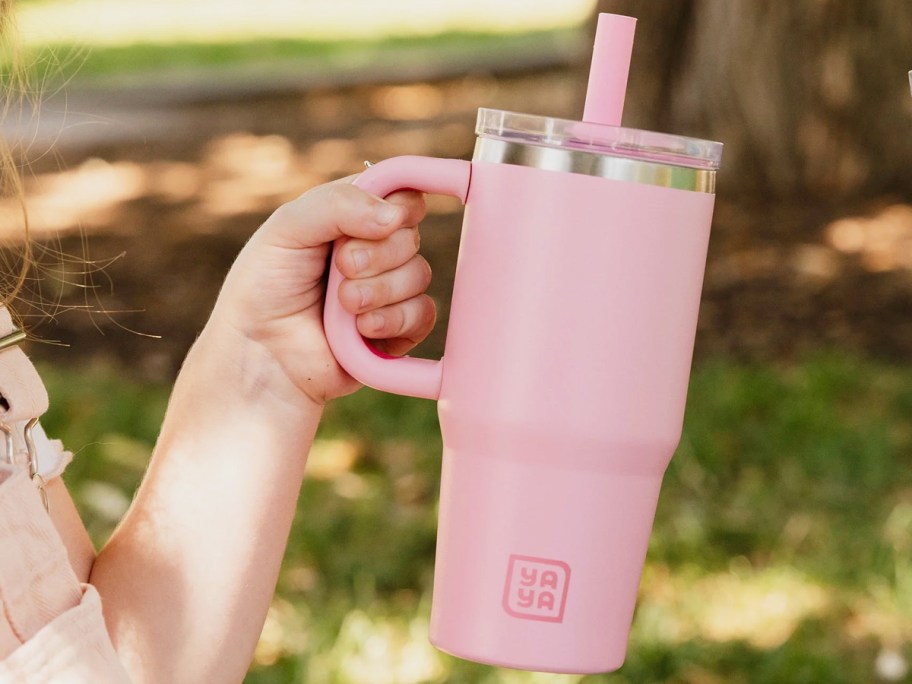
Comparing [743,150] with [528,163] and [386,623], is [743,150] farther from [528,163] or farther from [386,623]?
[528,163]

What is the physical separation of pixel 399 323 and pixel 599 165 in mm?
288

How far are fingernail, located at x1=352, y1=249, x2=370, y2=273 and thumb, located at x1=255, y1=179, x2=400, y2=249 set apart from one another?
15mm

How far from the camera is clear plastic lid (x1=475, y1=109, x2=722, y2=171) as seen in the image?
1.11m

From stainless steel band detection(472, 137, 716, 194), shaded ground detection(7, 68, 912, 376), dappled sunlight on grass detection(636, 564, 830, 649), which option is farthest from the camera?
shaded ground detection(7, 68, 912, 376)

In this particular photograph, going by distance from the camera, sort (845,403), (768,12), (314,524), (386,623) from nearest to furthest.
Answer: (386,623)
(314,524)
(845,403)
(768,12)

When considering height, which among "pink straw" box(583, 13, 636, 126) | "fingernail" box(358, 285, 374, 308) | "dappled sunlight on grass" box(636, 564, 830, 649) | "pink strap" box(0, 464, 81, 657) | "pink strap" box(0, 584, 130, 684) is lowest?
"dappled sunlight on grass" box(636, 564, 830, 649)

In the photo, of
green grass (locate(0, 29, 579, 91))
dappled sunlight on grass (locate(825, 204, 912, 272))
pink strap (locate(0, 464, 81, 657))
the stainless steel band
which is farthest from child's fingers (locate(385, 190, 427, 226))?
green grass (locate(0, 29, 579, 91))

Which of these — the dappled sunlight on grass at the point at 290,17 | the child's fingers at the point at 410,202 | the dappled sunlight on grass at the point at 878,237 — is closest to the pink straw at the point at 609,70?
the child's fingers at the point at 410,202

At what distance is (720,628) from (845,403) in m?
1.34

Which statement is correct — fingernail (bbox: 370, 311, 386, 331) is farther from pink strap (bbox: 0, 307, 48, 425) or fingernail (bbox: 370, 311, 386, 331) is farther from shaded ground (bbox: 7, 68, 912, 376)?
shaded ground (bbox: 7, 68, 912, 376)

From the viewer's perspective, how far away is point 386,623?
282 centimetres

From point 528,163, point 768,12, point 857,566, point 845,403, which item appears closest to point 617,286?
point 528,163

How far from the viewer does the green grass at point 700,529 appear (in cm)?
272

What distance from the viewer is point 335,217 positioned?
123cm
